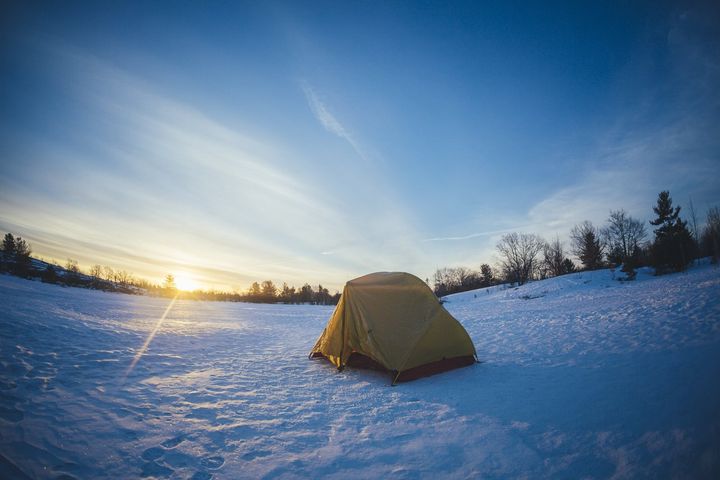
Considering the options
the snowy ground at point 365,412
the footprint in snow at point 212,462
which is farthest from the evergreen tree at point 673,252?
the footprint in snow at point 212,462

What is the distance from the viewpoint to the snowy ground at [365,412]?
3129 millimetres

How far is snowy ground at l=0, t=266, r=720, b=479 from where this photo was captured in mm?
3129

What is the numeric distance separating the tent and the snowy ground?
1.24 ft

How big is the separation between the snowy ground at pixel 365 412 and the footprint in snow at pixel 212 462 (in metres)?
0.01

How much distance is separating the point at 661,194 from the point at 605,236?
83.4ft

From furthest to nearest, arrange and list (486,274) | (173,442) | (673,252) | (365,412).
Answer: (486,274)
(673,252)
(365,412)
(173,442)

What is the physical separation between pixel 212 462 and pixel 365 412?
2466mm

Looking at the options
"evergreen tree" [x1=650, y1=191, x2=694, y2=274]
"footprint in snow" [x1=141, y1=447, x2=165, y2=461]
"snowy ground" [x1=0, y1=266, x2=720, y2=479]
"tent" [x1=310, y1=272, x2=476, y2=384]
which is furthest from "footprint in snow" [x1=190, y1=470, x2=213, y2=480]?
"evergreen tree" [x1=650, y1=191, x2=694, y2=274]

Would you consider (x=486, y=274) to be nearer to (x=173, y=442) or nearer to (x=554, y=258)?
(x=554, y=258)

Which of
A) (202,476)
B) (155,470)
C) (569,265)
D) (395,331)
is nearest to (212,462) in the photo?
(202,476)

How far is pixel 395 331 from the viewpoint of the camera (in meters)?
6.72

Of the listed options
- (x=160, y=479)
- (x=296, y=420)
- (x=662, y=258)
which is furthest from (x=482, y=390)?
(x=662, y=258)

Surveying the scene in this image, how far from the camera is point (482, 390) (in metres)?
5.37

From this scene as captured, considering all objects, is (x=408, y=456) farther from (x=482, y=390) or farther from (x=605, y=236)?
(x=605, y=236)
